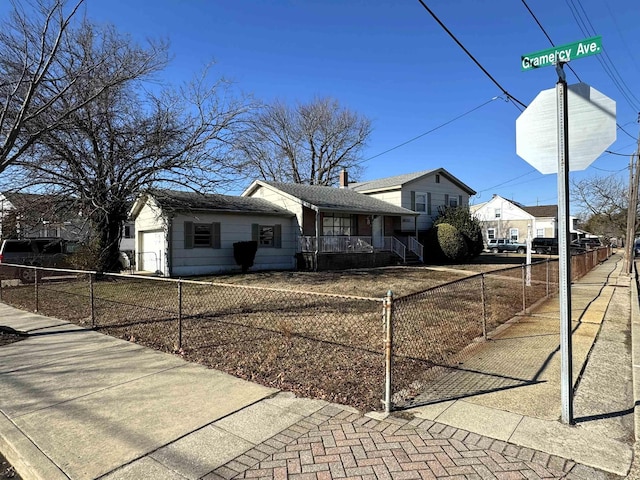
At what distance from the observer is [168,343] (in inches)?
244

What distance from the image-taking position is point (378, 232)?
80.1 ft

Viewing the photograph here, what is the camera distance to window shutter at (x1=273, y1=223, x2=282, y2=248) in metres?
20.3

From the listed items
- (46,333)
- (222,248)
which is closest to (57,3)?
(46,333)

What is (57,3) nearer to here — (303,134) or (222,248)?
(222,248)

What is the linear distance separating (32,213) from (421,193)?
21596 mm

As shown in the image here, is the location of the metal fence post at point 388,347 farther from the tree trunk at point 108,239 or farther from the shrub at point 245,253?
the shrub at point 245,253

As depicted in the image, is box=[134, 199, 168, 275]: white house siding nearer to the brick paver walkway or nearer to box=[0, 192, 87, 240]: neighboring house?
box=[0, 192, 87, 240]: neighboring house

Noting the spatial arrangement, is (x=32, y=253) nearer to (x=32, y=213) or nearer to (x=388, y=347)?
(x=32, y=213)

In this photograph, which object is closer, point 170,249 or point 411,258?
point 170,249

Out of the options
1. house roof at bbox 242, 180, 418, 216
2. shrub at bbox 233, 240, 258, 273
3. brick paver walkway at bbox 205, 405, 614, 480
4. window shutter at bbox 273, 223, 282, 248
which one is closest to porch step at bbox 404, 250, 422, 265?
house roof at bbox 242, 180, 418, 216

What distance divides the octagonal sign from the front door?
19.7m

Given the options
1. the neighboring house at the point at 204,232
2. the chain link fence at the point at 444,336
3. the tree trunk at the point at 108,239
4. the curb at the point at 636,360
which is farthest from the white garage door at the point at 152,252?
the curb at the point at 636,360

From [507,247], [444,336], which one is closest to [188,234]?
[444,336]

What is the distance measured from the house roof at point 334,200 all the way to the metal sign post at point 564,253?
52.9 ft
